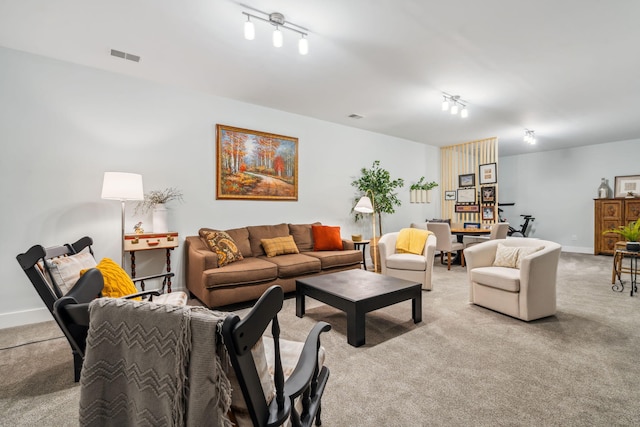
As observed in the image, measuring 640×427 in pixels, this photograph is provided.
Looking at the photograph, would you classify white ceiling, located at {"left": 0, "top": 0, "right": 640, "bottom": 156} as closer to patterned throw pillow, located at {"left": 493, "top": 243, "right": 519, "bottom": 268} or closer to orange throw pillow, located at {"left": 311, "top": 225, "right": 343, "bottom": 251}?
orange throw pillow, located at {"left": 311, "top": 225, "right": 343, "bottom": 251}

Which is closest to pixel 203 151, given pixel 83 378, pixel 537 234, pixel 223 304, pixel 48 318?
pixel 223 304

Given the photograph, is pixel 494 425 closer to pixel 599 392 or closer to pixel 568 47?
pixel 599 392

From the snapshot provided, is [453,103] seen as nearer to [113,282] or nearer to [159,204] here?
[159,204]

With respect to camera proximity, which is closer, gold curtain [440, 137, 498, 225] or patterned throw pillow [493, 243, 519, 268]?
patterned throw pillow [493, 243, 519, 268]

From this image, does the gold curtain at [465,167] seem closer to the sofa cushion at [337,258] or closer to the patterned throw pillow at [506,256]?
the patterned throw pillow at [506,256]

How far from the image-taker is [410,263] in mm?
4242

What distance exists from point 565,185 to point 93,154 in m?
10.0

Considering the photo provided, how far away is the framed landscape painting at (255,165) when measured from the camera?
4.36 meters

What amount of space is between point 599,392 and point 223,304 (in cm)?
318

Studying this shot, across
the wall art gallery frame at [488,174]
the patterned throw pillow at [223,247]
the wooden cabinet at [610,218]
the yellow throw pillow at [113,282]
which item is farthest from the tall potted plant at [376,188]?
the wooden cabinet at [610,218]

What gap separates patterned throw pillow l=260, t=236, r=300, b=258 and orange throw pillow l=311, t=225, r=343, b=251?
0.42m

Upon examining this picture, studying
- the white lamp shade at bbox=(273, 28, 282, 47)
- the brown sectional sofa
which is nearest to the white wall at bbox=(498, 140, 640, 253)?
the brown sectional sofa

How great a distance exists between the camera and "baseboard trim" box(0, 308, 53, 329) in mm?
3029

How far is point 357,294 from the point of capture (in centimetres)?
279
